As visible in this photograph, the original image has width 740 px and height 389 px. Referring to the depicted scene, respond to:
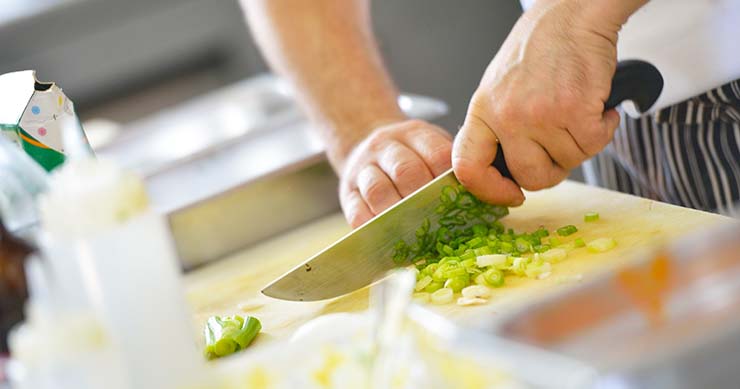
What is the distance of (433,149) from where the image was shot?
4.42 feet

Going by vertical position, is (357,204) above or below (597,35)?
below

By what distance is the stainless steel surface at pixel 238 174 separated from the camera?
1.54 meters

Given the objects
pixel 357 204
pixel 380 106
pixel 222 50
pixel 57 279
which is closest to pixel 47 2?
pixel 222 50

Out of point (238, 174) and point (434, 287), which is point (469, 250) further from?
point (238, 174)

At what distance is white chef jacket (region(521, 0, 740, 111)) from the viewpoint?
1410mm

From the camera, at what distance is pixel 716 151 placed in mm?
1476

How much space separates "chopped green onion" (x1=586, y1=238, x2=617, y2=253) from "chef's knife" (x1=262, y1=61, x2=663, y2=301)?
0.50 feet

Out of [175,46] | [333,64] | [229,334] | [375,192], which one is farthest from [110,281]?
[175,46]

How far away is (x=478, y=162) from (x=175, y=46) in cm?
221

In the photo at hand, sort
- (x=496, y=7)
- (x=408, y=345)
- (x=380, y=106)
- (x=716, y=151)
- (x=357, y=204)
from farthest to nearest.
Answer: (x=496, y=7) → (x=380, y=106) → (x=716, y=151) → (x=357, y=204) → (x=408, y=345)

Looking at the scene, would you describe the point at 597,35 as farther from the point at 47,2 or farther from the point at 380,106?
the point at 47,2

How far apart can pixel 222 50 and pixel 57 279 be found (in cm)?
269

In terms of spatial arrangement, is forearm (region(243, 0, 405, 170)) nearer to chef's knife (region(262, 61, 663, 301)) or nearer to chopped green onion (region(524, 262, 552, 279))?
chef's knife (region(262, 61, 663, 301))

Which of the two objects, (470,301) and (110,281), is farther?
(470,301)
